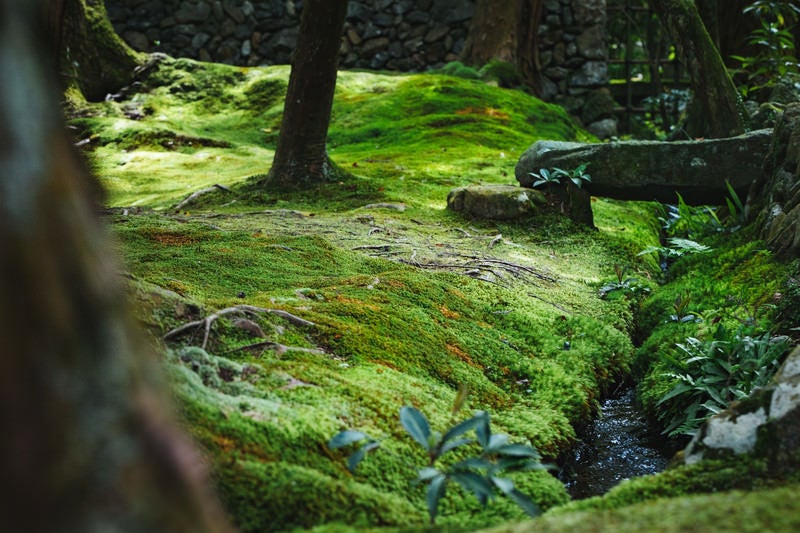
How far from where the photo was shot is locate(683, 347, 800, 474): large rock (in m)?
1.74

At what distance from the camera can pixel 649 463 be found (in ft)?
9.86

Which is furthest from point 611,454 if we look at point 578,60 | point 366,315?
point 578,60

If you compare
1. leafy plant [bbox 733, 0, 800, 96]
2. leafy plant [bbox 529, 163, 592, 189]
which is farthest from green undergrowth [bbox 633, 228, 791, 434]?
leafy plant [bbox 733, 0, 800, 96]

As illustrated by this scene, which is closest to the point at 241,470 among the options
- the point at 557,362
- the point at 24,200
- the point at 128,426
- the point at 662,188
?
the point at 128,426

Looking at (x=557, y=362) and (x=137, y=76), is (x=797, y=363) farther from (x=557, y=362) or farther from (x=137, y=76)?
(x=137, y=76)

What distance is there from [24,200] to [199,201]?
6.24 meters

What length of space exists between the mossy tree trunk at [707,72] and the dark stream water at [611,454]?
4.65 m

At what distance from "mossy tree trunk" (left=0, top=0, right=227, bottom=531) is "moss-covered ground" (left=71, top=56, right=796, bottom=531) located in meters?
0.82

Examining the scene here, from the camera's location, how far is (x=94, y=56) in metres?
11.2

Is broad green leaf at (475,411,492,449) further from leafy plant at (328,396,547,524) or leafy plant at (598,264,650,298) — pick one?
leafy plant at (598,264,650,298)

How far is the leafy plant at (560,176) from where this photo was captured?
228 inches

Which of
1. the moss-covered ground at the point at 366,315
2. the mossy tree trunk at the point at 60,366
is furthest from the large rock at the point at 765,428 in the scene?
the mossy tree trunk at the point at 60,366

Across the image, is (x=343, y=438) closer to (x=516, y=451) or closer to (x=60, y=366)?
(x=516, y=451)

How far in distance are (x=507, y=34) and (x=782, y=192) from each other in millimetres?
9576
